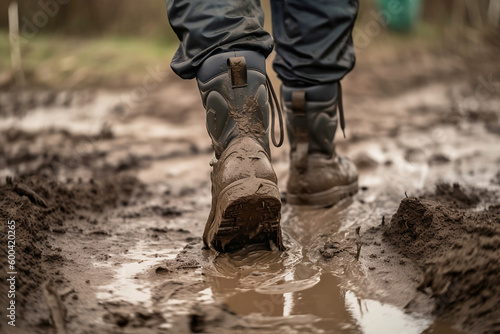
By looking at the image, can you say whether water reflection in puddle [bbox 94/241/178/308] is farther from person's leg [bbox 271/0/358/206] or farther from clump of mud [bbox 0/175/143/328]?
person's leg [bbox 271/0/358/206]

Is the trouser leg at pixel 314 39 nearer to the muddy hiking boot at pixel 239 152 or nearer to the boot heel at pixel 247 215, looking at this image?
the muddy hiking boot at pixel 239 152

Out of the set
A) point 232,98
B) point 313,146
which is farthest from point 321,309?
point 313,146

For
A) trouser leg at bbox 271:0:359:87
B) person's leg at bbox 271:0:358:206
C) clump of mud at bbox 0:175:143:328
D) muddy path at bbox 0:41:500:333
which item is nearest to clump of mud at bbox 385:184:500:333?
muddy path at bbox 0:41:500:333

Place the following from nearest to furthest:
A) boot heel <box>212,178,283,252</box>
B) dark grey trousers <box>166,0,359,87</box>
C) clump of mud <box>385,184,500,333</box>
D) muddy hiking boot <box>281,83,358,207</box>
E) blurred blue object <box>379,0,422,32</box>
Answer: clump of mud <box>385,184,500,333</box>, boot heel <box>212,178,283,252</box>, dark grey trousers <box>166,0,359,87</box>, muddy hiking boot <box>281,83,358,207</box>, blurred blue object <box>379,0,422,32</box>

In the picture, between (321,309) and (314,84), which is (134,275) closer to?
(321,309)

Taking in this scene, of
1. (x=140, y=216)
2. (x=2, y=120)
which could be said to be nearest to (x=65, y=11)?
(x=2, y=120)

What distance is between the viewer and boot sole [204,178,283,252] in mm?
1574

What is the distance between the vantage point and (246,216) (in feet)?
5.35

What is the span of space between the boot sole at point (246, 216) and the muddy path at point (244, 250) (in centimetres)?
4

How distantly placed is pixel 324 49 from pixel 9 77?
11.4ft

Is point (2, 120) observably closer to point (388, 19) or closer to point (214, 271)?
point (214, 271)

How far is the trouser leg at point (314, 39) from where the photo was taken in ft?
6.91

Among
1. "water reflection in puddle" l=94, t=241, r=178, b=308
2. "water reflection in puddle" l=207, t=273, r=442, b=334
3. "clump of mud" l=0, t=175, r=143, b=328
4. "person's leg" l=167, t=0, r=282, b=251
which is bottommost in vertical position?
"water reflection in puddle" l=207, t=273, r=442, b=334

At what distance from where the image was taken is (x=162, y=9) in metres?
5.98
